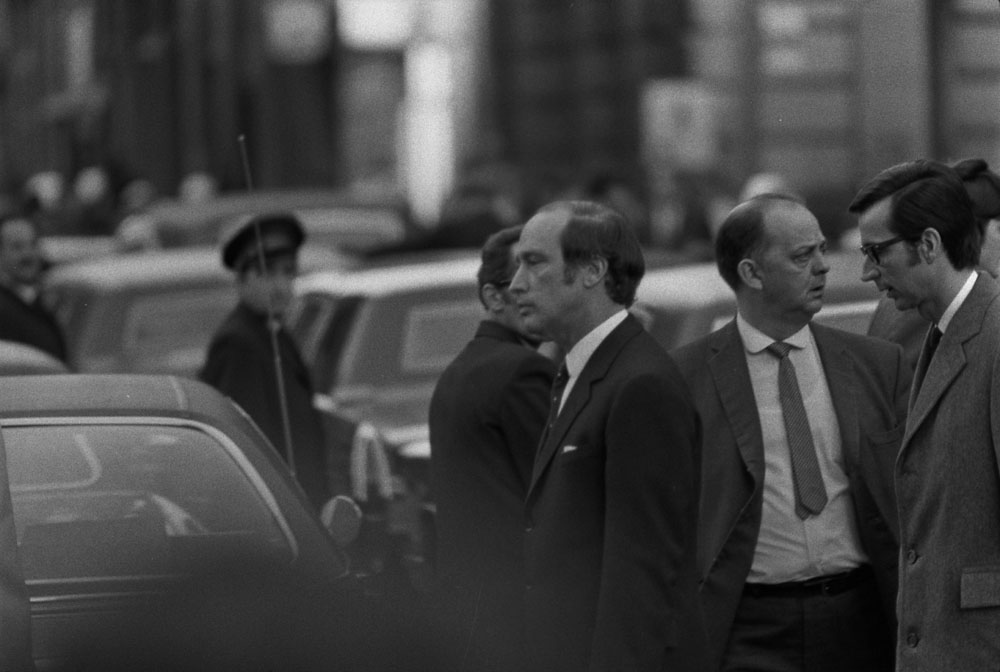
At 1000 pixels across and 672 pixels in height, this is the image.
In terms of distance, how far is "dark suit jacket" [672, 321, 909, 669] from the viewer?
5.75 m

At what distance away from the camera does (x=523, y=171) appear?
34625 mm

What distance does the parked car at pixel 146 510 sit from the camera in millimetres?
5957

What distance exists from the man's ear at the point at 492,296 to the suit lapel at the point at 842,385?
1.13 m

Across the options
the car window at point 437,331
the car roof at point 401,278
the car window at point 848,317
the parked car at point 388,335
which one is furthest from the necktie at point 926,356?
the car roof at point 401,278

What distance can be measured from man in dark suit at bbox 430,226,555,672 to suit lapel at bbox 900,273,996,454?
1564 mm

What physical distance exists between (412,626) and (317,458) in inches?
156

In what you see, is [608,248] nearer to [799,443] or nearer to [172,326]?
[799,443]

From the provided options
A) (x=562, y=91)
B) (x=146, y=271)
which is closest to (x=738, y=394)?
(x=146, y=271)

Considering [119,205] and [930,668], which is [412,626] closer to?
[930,668]

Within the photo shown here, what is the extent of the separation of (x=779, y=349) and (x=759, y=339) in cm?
6

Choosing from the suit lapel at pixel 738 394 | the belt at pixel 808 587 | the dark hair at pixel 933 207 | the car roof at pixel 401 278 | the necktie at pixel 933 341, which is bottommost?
the car roof at pixel 401 278

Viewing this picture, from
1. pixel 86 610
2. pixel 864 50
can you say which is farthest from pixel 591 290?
pixel 864 50

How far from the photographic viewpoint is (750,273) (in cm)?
600

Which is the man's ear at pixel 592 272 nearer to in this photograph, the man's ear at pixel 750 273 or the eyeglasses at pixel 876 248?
the eyeglasses at pixel 876 248
